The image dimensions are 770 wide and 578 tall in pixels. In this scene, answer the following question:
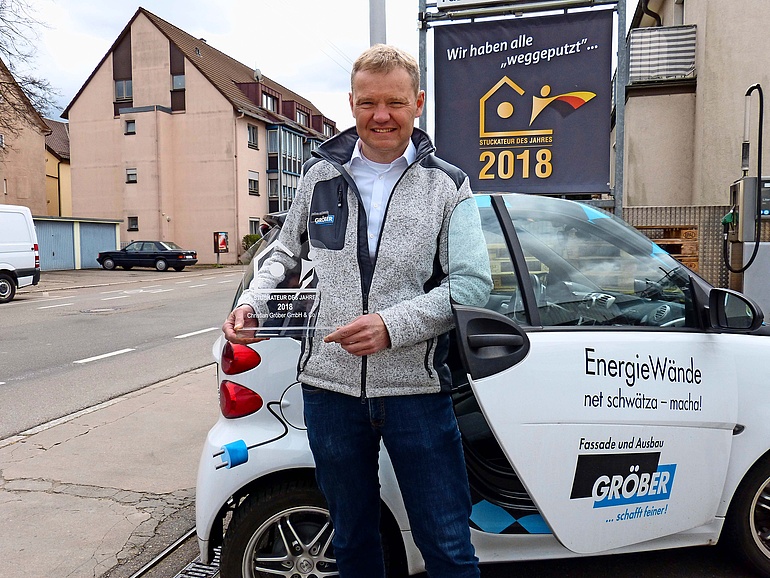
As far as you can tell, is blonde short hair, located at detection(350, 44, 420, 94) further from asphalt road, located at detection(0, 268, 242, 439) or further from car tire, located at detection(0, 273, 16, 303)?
car tire, located at detection(0, 273, 16, 303)

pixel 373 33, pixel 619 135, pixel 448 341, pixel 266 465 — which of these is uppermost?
pixel 373 33

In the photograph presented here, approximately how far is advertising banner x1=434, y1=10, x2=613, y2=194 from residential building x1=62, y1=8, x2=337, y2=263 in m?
34.7

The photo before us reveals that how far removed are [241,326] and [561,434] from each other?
1.17 m

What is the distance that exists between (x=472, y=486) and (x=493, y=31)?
4.87 meters

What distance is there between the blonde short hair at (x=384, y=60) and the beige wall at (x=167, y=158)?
3891 cm

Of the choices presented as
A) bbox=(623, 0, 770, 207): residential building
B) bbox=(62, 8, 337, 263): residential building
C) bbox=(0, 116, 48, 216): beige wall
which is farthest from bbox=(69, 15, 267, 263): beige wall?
bbox=(623, 0, 770, 207): residential building

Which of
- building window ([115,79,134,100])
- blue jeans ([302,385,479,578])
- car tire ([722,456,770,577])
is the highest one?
building window ([115,79,134,100])

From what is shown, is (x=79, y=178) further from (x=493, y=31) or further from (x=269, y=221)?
(x=269, y=221)

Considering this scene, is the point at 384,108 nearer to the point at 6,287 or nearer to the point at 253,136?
the point at 6,287

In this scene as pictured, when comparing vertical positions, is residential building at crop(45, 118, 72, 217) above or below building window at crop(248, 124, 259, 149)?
below

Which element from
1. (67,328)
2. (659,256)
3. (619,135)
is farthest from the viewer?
(67,328)

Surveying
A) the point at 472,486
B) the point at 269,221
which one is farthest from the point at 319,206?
the point at 472,486

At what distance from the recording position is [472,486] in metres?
2.55

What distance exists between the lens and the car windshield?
271cm
